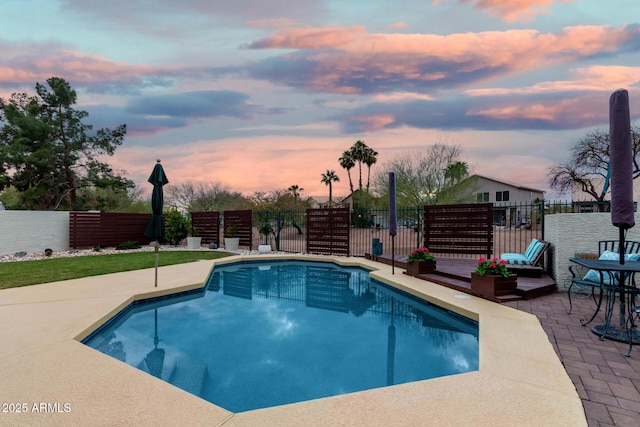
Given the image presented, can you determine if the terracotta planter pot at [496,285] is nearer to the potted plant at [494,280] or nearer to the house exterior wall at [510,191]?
the potted plant at [494,280]

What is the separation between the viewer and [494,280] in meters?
5.69

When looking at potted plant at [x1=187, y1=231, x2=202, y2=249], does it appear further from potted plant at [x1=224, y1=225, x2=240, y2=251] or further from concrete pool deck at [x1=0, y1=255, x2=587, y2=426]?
concrete pool deck at [x1=0, y1=255, x2=587, y2=426]

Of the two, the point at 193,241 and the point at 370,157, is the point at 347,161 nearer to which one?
the point at 370,157

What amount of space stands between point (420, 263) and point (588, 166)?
24496mm

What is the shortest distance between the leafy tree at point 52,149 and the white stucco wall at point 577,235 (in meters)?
21.7

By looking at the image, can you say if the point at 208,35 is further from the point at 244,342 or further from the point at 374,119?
the point at 244,342

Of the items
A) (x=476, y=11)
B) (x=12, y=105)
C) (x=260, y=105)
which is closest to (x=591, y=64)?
(x=476, y=11)

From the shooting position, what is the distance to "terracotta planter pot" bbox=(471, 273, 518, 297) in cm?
570

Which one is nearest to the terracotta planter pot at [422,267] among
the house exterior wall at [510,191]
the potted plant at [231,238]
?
the potted plant at [231,238]

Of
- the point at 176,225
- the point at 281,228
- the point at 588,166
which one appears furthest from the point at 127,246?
the point at 588,166

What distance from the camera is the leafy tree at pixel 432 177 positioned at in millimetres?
15602

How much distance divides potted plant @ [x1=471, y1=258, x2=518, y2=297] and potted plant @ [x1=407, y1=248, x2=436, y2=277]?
2.04 m

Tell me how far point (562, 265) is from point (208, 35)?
1130 centimetres

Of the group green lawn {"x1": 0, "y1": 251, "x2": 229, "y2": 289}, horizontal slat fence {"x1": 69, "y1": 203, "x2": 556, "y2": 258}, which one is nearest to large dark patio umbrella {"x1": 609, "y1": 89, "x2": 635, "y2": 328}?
horizontal slat fence {"x1": 69, "y1": 203, "x2": 556, "y2": 258}
